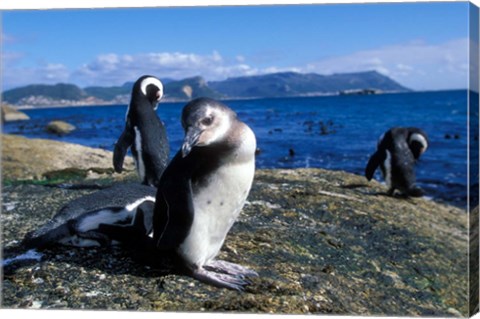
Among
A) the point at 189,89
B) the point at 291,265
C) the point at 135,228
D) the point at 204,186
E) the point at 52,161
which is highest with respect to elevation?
the point at 189,89

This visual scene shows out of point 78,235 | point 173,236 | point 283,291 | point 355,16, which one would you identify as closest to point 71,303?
point 78,235

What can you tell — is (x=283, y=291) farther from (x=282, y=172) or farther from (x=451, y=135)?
(x=451, y=135)

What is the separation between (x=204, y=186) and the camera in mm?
2342

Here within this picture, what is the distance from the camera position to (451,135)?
6.36 m

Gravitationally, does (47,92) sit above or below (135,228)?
above

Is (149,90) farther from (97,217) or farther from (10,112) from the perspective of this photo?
(10,112)

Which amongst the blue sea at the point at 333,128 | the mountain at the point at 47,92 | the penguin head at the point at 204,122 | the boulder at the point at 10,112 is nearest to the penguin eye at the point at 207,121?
the penguin head at the point at 204,122

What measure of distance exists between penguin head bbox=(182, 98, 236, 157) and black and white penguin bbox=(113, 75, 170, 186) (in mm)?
1926

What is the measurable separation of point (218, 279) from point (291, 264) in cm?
55

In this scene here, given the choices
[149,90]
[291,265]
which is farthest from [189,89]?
[291,265]

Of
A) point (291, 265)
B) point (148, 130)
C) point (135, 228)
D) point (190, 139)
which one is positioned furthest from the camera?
point (148, 130)

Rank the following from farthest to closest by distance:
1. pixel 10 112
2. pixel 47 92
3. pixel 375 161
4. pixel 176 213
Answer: pixel 10 112 → pixel 375 161 → pixel 47 92 → pixel 176 213

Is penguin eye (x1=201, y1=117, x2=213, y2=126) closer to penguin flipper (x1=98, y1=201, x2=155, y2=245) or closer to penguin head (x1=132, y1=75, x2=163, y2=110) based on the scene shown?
penguin flipper (x1=98, y1=201, x2=155, y2=245)

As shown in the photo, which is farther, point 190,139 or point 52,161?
point 52,161
